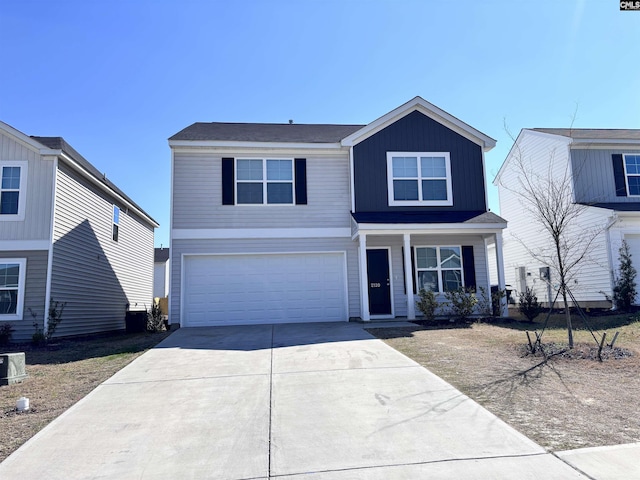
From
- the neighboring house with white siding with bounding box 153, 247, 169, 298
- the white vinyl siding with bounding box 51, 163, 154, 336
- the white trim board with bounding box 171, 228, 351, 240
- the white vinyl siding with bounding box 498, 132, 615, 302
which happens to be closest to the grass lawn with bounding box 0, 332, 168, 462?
the white vinyl siding with bounding box 51, 163, 154, 336

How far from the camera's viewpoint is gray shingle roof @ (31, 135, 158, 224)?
41.3ft

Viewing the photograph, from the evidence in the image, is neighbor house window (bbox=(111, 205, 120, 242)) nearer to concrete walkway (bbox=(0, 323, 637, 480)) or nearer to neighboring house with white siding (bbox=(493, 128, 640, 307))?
concrete walkway (bbox=(0, 323, 637, 480))

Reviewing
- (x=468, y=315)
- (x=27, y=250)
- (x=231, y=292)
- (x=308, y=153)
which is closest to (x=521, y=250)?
(x=468, y=315)

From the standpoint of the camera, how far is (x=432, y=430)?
442 centimetres

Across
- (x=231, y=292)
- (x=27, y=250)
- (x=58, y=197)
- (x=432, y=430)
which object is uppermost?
(x=58, y=197)

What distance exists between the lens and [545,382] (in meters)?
5.88

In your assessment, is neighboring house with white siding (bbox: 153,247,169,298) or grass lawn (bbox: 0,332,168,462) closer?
→ grass lawn (bbox: 0,332,168,462)

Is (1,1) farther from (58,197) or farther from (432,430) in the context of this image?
(432,430)

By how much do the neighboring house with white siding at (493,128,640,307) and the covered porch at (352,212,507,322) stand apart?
2621 millimetres

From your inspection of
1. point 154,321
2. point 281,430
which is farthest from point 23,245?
point 281,430

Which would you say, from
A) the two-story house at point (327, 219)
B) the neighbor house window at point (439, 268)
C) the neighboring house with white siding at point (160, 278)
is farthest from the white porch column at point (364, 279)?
the neighboring house with white siding at point (160, 278)

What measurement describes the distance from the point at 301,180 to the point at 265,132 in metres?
2.28

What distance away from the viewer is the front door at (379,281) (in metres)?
13.7

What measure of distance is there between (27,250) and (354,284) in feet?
29.0
